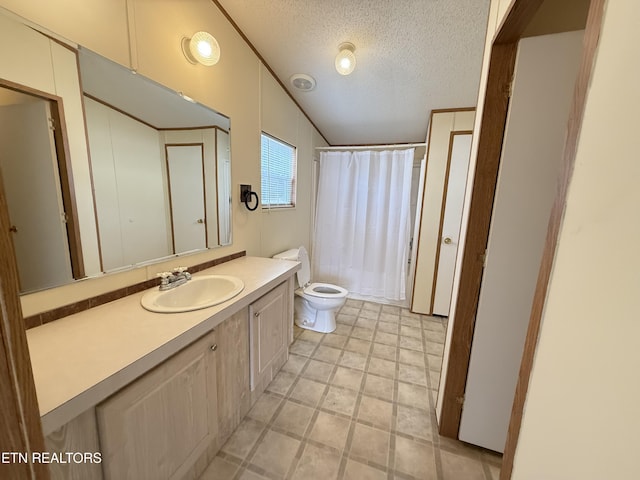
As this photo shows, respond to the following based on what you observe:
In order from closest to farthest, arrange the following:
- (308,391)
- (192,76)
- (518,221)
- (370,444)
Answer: (518,221), (370,444), (192,76), (308,391)

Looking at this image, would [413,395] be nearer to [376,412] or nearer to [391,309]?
[376,412]

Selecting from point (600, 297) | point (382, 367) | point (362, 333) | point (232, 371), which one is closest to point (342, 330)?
point (362, 333)

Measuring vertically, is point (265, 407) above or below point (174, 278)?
below

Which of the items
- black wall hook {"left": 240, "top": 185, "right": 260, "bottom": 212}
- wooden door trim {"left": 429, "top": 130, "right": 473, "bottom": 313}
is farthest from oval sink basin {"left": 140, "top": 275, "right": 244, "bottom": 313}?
wooden door trim {"left": 429, "top": 130, "right": 473, "bottom": 313}

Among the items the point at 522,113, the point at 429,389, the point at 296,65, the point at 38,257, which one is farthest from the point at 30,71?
the point at 429,389

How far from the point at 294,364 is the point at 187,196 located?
147 centimetres

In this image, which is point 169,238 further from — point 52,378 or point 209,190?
point 52,378

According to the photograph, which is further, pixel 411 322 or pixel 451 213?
pixel 411 322

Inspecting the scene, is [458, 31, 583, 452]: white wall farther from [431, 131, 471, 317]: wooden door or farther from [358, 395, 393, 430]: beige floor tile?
[431, 131, 471, 317]: wooden door

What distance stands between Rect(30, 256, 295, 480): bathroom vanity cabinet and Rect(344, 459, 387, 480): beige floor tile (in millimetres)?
652

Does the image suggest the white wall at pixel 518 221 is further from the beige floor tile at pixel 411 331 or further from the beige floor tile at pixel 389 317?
the beige floor tile at pixel 389 317

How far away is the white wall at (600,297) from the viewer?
34cm

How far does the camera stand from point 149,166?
130 cm

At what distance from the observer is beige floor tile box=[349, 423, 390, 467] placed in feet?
4.26
